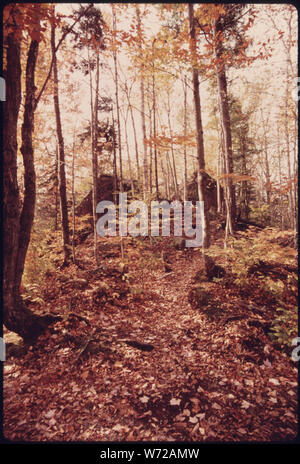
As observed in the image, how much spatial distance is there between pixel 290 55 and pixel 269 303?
9.81m

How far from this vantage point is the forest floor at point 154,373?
264 cm

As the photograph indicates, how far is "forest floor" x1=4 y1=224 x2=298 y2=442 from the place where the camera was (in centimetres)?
264

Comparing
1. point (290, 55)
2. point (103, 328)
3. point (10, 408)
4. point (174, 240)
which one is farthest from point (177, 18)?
point (10, 408)

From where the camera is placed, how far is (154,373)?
3.53m

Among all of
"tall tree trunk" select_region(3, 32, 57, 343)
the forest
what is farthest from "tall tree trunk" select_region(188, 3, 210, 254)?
"tall tree trunk" select_region(3, 32, 57, 343)

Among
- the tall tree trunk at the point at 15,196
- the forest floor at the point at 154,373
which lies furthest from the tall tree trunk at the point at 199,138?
the tall tree trunk at the point at 15,196

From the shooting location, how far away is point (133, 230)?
7551 mm

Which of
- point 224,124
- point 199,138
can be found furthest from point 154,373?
point 224,124

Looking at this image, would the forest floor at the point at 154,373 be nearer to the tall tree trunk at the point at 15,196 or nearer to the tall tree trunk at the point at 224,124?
the tall tree trunk at the point at 15,196

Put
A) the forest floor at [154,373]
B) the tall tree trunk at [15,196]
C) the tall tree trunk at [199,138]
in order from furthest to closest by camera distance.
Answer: the tall tree trunk at [199,138] → the tall tree trunk at [15,196] → the forest floor at [154,373]

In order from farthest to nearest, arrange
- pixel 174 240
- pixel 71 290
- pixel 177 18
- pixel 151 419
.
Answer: pixel 174 240
pixel 177 18
pixel 71 290
pixel 151 419

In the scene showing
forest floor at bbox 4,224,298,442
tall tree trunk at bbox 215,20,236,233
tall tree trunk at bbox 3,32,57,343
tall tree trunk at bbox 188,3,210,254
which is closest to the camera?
forest floor at bbox 4,224,298,442

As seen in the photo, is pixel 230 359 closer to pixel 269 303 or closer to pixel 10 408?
pixel 269 303

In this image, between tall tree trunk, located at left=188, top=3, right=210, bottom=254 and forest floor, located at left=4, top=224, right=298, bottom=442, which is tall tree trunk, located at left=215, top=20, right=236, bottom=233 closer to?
tall tree trunk, located at left=188, top=3, right=210, bottom=254
